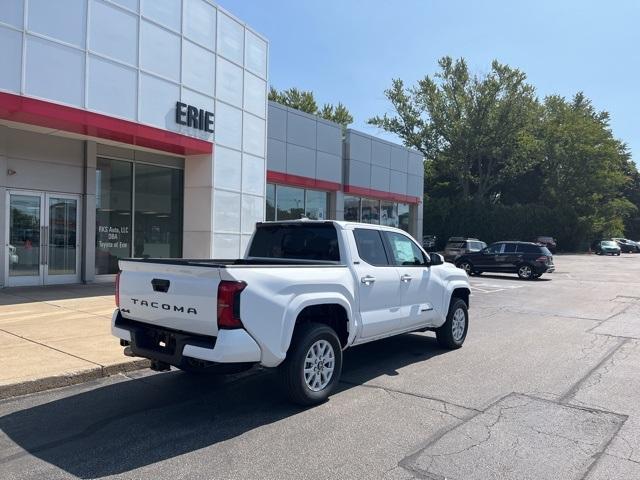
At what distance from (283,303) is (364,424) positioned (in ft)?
4.42

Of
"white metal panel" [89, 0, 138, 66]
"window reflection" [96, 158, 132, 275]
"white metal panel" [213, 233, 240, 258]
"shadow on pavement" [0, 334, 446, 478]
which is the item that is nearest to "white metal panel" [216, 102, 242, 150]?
"white metal panel" [213, 233, 240, 258]

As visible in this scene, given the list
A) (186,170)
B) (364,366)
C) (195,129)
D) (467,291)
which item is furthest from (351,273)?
(186,170)

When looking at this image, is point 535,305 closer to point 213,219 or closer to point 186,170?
point 213,219

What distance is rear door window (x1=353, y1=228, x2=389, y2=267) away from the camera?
646 centimetres

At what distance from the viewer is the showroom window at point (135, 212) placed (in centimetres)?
1484

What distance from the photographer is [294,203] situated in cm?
2266

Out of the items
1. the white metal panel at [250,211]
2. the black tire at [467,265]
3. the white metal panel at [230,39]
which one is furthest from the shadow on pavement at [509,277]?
the white metal panel at [230,39]

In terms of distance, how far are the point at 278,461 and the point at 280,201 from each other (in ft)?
58.8

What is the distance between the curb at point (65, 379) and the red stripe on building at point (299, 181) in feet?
46.6

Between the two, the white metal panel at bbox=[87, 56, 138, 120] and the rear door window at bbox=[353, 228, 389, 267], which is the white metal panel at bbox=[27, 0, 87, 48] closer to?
the white metal panel at bbox=[87, 56, 138, 120]

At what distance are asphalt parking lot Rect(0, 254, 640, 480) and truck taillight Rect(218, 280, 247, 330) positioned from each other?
1001mm

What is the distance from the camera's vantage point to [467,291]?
8.56m

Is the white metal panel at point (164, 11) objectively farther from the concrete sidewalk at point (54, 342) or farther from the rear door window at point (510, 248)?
the rear door window at point (510, 248)

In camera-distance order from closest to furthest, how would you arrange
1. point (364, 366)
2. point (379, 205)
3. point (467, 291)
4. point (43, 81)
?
point (364, 366) → point (467, 291) → point (43, 81) → point (379, 205)
